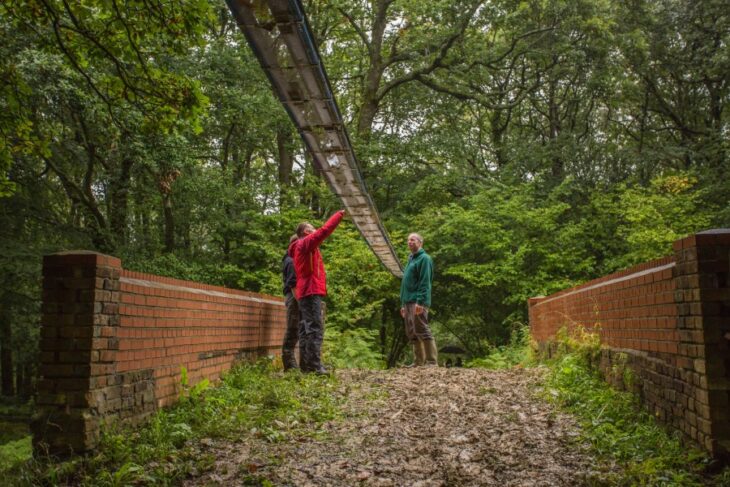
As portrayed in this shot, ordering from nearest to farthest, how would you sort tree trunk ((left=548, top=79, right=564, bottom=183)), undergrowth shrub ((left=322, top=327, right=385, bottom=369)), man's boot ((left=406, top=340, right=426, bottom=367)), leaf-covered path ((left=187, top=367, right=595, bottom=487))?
leaf-covered path ((left=187, top=367, right=595, bottom=487)) < man's boot ((left=406, top=340, right=426, bottom=367)) < undergrowth shrub ((left=322, top=327, right=385, bottom=369)) < tree trunk ((left=548, top=79, right=564, bottom=183))

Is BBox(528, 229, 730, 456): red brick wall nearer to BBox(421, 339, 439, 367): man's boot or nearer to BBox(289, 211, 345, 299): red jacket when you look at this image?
BBox(289, 211, 345, 299): red jacket

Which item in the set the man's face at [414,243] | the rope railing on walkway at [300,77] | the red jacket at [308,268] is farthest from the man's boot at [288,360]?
the rope railing on walkway at [300,77]

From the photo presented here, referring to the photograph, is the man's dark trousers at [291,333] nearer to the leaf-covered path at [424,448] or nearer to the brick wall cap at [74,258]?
the leaf-covered path at [424,448]

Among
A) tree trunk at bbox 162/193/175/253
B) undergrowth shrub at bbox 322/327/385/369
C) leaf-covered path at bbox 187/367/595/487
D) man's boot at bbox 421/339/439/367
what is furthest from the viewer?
tree trunk at bbox 162/193/175/253

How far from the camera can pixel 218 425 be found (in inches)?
213

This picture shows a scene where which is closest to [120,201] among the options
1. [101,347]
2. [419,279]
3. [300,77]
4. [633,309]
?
[419,279]

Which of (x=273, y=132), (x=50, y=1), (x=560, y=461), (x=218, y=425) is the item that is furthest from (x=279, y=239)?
(x=560, y=461)

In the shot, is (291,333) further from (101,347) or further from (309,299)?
(101,347)

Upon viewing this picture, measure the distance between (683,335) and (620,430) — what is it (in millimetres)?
1209

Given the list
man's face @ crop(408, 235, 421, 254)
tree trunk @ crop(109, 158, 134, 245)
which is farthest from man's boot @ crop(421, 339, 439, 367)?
tree trunk @ crop(109, 158, 134, 245)

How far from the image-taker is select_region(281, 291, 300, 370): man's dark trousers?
8984mm

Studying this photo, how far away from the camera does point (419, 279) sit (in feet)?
33.4

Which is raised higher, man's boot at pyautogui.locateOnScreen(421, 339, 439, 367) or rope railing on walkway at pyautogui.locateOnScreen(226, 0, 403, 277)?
rope railing on walkway at pyautogui.locateOnScreen(226, 0, 403, 277)

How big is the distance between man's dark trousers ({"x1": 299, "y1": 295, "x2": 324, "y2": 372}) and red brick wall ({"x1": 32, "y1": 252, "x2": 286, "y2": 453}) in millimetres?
2405
